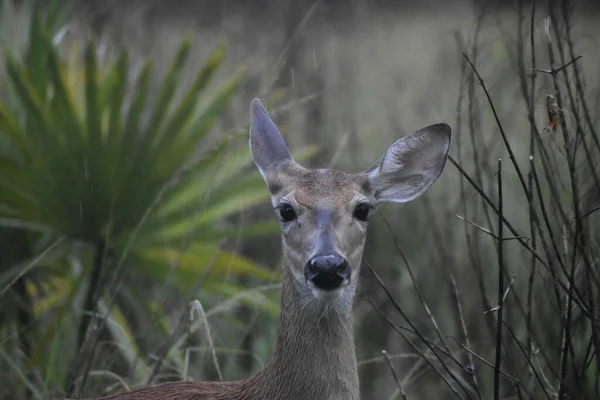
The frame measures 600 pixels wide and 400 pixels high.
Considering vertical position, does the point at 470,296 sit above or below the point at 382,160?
below

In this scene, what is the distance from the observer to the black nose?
2.86m

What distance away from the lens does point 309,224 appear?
3.10m

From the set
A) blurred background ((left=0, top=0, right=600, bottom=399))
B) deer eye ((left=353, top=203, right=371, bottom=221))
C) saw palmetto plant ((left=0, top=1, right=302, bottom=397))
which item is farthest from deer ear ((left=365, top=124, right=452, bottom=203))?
saw palmetto plant ((left=0, top=1, right=302, bottom=397))

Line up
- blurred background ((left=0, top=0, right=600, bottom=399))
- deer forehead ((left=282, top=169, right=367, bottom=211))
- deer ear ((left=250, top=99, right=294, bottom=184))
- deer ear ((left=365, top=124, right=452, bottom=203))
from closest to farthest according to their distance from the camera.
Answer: deer forehead ((left=282, top=169, right=367, bottom=211))
deer ear ((left=365, top=124, right=452, bottom=203))
deer ear ((left=250, top=99, right=294, bottom=184))
blurred background ((left=0, top=0, right=600, bottom=399))

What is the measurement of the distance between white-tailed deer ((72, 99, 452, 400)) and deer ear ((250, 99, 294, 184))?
5.0 inches

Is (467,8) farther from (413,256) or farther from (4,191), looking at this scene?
(4,191)

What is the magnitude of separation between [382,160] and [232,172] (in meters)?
2.05

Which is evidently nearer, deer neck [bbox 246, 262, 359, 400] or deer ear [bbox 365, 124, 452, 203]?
deer neck [bbox 246, 262, 359, 400]

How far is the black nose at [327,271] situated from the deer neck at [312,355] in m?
0.21

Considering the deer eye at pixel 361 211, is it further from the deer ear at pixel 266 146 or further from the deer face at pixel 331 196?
the deer ear at pixel 266 146

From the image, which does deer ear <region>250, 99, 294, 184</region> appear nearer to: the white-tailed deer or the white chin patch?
the white-tailed deer

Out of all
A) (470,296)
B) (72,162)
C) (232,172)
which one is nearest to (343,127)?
(470,296)

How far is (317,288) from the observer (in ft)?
9.52

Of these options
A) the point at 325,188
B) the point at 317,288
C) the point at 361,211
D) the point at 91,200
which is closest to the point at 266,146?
the point at 325,188
